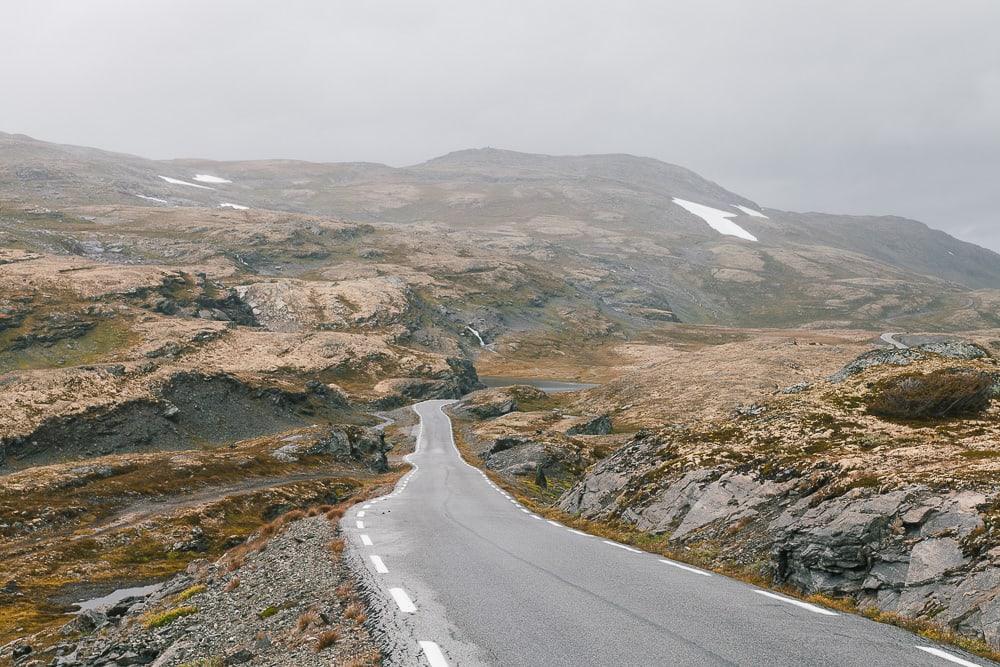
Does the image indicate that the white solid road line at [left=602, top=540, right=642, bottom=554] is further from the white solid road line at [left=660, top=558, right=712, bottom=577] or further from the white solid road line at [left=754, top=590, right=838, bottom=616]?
the white solid road line at [left=754, top=590, right=838, bottom=616]

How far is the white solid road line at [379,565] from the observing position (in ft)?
48.7

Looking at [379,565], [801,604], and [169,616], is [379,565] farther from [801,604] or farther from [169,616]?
[801,604]

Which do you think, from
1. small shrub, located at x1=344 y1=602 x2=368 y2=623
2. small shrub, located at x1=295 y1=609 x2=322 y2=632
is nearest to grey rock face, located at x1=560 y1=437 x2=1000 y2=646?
small shrub, located at x1=344 y1=602 x2=368 y2=623

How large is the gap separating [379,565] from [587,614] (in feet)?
24.1

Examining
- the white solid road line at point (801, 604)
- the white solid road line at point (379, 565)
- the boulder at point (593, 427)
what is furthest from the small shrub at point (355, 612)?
the boulder at point (593, 427)

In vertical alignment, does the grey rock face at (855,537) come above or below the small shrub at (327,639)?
above

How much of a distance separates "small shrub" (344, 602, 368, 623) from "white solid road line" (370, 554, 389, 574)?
2.66 m

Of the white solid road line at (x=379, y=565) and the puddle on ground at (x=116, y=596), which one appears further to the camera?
the puddle on ground at (x=116, y=596)

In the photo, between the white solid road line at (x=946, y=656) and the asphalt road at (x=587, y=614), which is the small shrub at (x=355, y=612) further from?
the white solid road line at (x=946, y=656)

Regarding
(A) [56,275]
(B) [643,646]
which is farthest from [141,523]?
(A) [56,275]

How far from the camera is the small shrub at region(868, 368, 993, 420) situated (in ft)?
73.1

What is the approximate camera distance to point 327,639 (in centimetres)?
1015

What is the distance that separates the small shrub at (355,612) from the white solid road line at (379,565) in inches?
105

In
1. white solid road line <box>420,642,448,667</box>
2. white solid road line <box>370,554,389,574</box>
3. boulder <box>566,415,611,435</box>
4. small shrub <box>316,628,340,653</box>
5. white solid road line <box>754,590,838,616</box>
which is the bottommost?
boulder <box>566,415,611,435</box>
